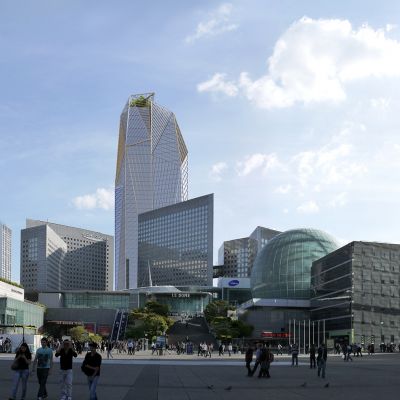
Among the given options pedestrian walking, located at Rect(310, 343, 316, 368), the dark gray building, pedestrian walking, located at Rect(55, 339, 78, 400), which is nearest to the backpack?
pedestrian walking, located at Rect(310, 343, 316, 368)

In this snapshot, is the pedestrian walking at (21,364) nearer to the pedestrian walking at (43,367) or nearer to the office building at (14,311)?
the pedestrian walking at (43,367)

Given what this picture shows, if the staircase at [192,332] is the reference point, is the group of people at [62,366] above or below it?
above

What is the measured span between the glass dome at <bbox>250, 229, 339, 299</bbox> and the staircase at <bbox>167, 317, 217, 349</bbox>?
1554 cm

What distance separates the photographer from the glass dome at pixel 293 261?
14600 cm

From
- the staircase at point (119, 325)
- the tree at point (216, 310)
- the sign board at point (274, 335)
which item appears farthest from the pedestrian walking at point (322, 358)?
the staircase at point (119, 325)

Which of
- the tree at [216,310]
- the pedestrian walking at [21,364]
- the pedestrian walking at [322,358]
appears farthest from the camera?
the tree at [216,310]

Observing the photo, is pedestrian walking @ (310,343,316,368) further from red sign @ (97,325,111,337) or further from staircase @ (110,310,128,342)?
red sign @ (97,325,111,337)

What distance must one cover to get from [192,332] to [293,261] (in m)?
25.6

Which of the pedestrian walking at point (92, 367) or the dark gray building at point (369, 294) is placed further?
the dark gray building at point (369, 294)

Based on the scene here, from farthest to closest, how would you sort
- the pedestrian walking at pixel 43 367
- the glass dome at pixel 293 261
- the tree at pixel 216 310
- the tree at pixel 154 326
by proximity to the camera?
the tree at pixel 216 310 → the glass dome at pixel 293 261 → the tree at pixel 154 326 → the pedestrian walking at pixel 43 367

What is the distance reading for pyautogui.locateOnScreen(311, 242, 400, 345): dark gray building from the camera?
110 metres

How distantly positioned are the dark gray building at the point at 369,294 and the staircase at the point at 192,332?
2398 cm

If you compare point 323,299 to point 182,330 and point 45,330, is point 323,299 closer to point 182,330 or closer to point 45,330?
point 182,330

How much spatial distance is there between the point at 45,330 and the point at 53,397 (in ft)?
497
